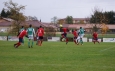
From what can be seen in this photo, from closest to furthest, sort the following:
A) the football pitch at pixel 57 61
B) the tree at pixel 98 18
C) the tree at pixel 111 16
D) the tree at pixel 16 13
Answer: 1. the football pitch at pixel 57 61
2. the tree at pixel 16 13
3. the tree at pixel 98 18
4. the tree at pixel 111 16

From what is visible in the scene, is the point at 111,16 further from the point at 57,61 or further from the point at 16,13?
→ the point at 57,61

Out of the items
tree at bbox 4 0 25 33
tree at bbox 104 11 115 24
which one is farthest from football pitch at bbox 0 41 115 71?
tree at bbox 104 11 115 24

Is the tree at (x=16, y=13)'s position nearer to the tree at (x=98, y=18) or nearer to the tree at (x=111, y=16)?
the tree at (x=98, y=18)

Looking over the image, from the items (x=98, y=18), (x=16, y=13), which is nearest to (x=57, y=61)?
(x=16, y=13)

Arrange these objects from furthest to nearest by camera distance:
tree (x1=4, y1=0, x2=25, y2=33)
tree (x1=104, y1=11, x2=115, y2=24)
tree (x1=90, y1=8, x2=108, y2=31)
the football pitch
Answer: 1. tree (x1=104, y1=11, x2=115, y2=24)
2. tree (x1=90, y1=8, x2=108, y2=31)
3. tree (x1=4, y1=0, x2=25, y2=33)
4. the football pitch

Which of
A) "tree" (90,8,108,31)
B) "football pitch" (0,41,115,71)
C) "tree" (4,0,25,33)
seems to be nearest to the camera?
"football pitch" (0,41,115,71)

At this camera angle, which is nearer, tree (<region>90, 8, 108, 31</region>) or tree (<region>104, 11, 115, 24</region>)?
tree (<region>90, 8, 108, 31</region>)

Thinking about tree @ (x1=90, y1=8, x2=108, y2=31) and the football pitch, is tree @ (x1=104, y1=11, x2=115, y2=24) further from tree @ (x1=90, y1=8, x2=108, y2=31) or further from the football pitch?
the football pitch

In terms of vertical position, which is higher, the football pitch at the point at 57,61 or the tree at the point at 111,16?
the tree at the point at 111,16

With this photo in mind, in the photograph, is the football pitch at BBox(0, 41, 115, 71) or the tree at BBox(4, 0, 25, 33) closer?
the football pitch at BBox(0, 41, 115, 71)

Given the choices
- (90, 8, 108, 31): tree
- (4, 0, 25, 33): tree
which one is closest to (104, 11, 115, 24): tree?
(90, 8, 108, 31): tree

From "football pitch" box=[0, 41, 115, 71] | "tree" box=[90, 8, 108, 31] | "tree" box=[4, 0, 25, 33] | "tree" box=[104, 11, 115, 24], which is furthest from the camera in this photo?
"tree" box=[104, 11, 115, 24]

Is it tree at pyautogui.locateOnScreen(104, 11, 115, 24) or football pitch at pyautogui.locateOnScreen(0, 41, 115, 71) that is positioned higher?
tree at pyautogui.locateOnScreen(104, 11, 115, 24)

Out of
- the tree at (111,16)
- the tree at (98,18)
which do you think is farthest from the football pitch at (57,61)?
the tree at (111,16)
